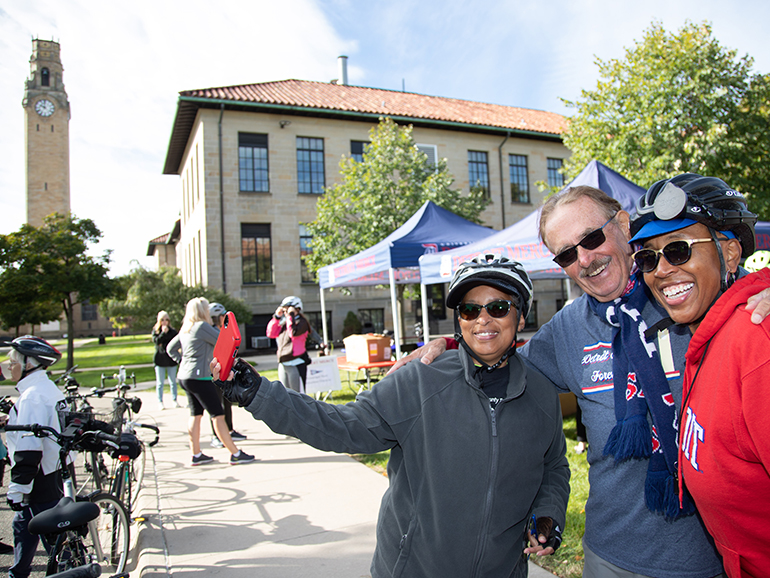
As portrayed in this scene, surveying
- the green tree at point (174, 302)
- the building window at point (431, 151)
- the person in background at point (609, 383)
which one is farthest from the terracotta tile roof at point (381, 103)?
the person in background at point (609, 383)

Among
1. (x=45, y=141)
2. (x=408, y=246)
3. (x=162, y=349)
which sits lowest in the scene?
(x=162, y=349)

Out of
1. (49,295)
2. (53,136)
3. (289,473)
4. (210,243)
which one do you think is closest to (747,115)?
(289,473)

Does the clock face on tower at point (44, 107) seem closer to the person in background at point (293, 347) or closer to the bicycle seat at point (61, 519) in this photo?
the person in background at point (293, 347)

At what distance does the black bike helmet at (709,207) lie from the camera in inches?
55.4

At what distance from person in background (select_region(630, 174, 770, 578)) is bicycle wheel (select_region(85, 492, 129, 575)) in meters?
3.91

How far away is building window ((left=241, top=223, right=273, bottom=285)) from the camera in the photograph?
23516mm

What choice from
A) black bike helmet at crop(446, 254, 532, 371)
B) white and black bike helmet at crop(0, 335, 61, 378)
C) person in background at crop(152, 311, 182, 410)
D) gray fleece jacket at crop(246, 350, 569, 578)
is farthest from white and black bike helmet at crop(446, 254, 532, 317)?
person in background at crop(152, 311, 182, 410)

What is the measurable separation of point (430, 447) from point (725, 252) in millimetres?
1077

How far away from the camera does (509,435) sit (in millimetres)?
1729

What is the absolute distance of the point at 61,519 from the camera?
280 centimetres

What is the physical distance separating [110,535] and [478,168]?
27256mm

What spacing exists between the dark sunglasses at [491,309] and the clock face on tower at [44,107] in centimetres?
7233

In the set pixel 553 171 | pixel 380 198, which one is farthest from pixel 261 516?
pixel 553 171

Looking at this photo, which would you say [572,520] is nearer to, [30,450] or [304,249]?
[30,450]
